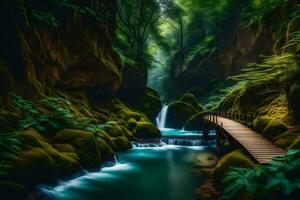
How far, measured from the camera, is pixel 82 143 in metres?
14.4

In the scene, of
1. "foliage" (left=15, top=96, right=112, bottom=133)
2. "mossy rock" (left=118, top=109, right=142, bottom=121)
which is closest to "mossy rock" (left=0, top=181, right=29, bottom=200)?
"foliage" (left=15, top=96, right=112, bottom=133)

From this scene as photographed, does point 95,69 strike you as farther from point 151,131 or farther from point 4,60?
point 4,60

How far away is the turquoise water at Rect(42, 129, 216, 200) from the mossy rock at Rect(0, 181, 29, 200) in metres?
1.30

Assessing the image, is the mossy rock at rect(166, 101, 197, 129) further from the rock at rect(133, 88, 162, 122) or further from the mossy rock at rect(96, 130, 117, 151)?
the mossy rock at rect(96, 130, 117, 151)

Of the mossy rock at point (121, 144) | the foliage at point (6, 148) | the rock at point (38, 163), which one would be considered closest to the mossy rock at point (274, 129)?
the rock at point (38, 163)

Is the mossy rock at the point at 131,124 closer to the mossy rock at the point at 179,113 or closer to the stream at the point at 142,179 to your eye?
the stream at the point at 142,179

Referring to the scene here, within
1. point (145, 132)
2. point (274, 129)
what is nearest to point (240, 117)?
point (145, 132)

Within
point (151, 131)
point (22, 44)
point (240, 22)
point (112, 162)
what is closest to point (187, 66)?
point (240, 22)

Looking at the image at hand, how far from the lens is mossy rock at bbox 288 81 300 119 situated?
13.0m

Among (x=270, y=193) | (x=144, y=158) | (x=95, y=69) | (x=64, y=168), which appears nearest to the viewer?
(x=270, y=193)

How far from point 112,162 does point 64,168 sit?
457 centimetres

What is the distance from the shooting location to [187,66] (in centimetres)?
4709

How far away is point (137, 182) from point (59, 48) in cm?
984

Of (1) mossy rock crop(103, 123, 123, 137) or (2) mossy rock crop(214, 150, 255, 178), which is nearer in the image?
(2) mossy rock crop(214, 150, 255, 178)
